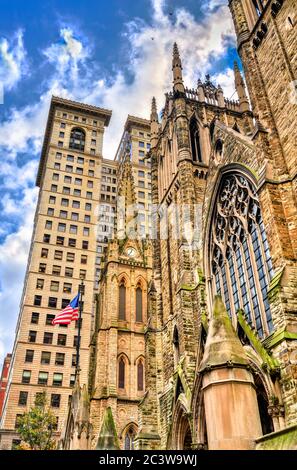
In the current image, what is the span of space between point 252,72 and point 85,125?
228 ft

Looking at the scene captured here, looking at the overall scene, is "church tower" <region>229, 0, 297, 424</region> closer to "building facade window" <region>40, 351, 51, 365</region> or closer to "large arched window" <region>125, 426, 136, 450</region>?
"large arched window" <region>125, 426, 136, 450</region>

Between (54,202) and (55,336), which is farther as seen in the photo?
(54,202)

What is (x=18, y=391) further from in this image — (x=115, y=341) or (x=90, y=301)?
(x=115, y=341)

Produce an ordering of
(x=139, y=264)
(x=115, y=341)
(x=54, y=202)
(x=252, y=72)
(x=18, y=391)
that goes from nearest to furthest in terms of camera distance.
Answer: (x=252, y=72) < (x=115, y=341) < (x=139, y=264) < (x=18, y=391) < (x=54, y=202)

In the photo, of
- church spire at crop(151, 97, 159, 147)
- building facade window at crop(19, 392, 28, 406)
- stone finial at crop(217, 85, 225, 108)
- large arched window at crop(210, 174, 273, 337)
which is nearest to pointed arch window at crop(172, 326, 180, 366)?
large arched window at crop(210, 174, 273, 337)

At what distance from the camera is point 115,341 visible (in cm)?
3897

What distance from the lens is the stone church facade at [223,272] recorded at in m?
9.70

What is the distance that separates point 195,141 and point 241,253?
48.3 ft

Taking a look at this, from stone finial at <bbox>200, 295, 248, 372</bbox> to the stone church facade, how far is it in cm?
3

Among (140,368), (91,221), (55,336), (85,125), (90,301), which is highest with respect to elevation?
(85,125)

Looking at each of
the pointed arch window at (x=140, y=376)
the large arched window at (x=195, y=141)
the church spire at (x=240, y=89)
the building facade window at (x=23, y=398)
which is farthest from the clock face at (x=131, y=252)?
the building facade window at (x=23, y=398)

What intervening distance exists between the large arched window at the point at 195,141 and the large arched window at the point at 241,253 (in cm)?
881

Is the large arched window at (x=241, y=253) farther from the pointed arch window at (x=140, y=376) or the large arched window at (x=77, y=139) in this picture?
the large arched window at (x=77, y=139)
